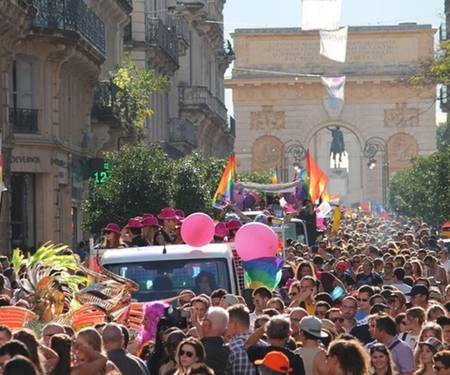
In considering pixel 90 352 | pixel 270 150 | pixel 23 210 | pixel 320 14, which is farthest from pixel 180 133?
pixel 90 352

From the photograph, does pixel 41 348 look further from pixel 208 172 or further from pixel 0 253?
pixel 208 172

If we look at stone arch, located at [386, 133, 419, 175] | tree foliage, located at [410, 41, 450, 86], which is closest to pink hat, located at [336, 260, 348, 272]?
tree foliage, located at [410, 41, 450, 86]

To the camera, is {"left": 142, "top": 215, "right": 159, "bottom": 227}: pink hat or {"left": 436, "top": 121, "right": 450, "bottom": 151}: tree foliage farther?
{"left": 436, "top": 121, "right": 450, "bottom": 151}: tree foliage

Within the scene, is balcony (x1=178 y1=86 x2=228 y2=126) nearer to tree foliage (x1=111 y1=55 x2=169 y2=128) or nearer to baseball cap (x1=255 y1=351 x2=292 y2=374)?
tree foliage (x1=111 y1=55 x2=169 y2=128)

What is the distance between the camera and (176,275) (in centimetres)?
1797

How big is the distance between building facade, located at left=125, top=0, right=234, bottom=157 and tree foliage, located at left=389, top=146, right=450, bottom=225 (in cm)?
856

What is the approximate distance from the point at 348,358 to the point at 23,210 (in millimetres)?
26562

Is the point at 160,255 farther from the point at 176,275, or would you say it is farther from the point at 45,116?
the point at 45,116

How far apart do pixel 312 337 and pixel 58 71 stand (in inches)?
993

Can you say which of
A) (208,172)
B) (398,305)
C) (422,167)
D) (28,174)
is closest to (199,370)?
(398,305)

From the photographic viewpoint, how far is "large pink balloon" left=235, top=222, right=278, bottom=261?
1783 centimetres

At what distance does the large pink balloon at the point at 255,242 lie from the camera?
17.8 metres

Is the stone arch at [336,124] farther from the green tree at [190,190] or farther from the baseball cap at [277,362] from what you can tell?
the baseball cap at [277,362]

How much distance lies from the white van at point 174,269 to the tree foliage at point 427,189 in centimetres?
2968
